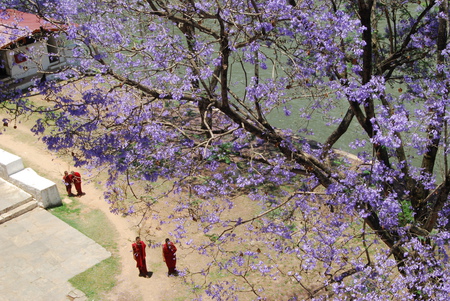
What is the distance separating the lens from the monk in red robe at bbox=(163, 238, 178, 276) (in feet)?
38.0

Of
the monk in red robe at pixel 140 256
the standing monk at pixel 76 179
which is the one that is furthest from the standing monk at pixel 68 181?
the monk in red robe at pixel 140 256

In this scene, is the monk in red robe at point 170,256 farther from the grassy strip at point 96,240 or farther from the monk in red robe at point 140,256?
the grassy strip at point 96,240

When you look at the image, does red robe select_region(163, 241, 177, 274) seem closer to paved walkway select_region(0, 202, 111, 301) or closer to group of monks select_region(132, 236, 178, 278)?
group of monks select_region(132, 236, 178, 278)

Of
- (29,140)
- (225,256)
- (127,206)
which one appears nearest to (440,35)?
(225,256)

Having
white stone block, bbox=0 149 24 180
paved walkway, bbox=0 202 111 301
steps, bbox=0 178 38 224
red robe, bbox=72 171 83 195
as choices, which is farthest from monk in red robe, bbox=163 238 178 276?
white stone block, bbox=0 149 24 180

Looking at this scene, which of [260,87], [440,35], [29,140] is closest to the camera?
[260,87]

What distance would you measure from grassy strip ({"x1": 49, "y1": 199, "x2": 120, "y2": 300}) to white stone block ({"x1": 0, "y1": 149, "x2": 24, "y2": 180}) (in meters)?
1.60

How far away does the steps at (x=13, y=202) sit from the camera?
44.7ft

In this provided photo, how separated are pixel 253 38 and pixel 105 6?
5124 millimetres

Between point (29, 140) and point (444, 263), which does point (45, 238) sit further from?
point (444, 263)

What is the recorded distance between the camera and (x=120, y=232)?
13336mm

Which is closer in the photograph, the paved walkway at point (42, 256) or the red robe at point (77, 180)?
the paved walkway at point (42, 256)

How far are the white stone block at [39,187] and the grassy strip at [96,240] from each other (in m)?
0.24

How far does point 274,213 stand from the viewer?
12875 millimetres
